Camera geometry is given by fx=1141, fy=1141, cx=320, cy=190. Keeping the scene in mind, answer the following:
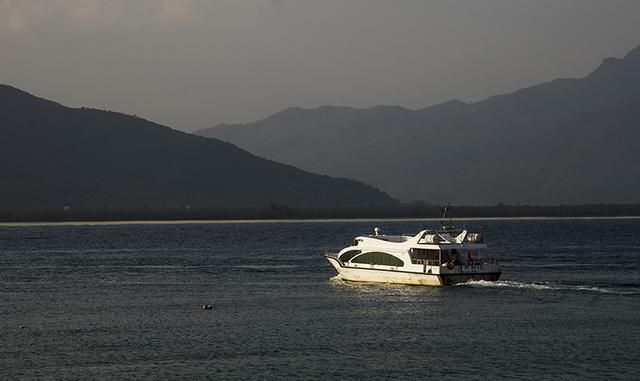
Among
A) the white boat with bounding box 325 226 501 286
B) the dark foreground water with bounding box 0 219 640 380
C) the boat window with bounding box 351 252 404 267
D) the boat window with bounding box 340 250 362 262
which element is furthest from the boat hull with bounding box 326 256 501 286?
the dark foreground water with bounding box 0 219 640 380

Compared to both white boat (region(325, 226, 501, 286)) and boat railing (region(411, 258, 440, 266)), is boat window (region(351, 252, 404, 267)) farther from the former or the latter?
boat railing (region(411, 258, 440, 266))

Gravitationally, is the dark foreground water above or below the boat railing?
below

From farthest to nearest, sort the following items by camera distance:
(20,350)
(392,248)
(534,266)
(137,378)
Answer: (534,266)
(392,248)
(20,350)
(137,378)

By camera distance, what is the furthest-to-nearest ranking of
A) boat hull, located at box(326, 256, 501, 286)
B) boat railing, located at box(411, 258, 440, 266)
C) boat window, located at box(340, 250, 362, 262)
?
boat window, located at box(340, 250, 362, 262) → boat railing, located at box(411, 258, 440, 266) → boat hull, located at box(326, 256, 501, 286)

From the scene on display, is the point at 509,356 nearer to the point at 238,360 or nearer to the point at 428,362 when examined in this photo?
the point at 428,362

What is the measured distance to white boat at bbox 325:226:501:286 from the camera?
103 meters

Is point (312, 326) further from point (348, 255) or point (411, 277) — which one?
point (348, 255)

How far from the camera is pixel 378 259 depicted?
10888 cm

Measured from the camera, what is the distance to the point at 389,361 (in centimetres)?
6588

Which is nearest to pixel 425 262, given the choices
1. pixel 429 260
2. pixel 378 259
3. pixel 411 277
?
pixel 429 260

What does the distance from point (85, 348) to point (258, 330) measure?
12.5 meters

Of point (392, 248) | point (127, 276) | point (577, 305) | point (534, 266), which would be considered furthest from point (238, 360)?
point (534, 266)

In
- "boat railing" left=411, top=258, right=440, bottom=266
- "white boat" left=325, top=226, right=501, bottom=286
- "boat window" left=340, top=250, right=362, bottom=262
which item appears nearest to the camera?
"white boat" left=325, top=226, right=501, bottom=286

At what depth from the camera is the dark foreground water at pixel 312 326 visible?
63.7m
